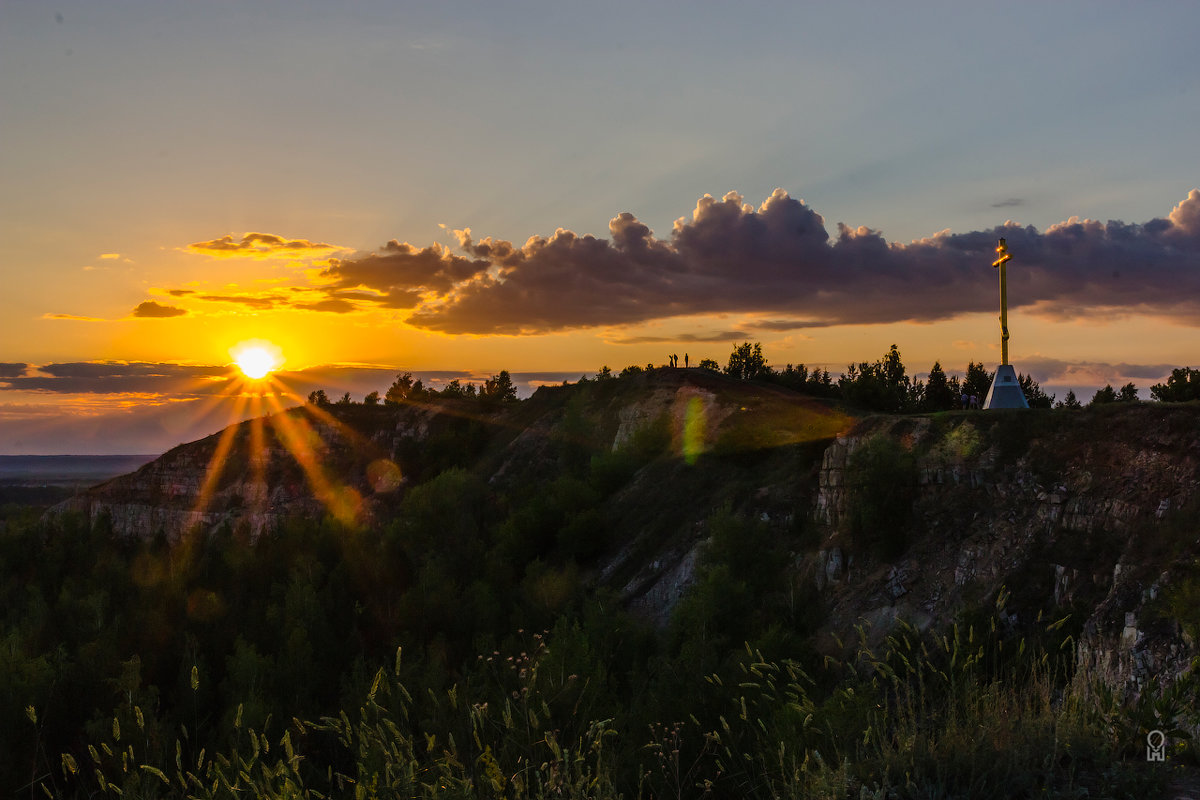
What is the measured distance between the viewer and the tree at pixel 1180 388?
47.2 metres

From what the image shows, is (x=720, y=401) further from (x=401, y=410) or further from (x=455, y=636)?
(x=401, y=410)

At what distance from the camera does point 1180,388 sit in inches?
1889

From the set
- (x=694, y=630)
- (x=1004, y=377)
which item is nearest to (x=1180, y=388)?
(x=1004, y=377)

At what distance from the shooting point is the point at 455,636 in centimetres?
3853

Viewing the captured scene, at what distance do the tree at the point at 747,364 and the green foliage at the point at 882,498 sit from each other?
157 feet

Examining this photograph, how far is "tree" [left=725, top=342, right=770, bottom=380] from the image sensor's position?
84.8m

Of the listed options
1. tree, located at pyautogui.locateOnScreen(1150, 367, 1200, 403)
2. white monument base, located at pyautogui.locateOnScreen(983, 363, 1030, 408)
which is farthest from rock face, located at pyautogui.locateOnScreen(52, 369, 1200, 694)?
tree, located at pyautogui.locateOnScreen(1150, 367, 1200, 403)

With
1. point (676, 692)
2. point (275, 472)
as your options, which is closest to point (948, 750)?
point (676, 692)

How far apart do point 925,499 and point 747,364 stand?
52.1 metres

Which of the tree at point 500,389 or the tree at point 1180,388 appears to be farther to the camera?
the tree at point 500,389

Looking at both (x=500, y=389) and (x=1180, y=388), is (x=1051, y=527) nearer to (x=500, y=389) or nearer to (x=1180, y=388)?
(x=1180, y=388)

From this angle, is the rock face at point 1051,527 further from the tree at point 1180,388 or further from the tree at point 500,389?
the tree at point 500,389

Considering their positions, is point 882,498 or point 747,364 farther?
point 747,364

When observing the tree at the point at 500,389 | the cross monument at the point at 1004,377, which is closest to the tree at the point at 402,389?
the tree at the point at 500,389
